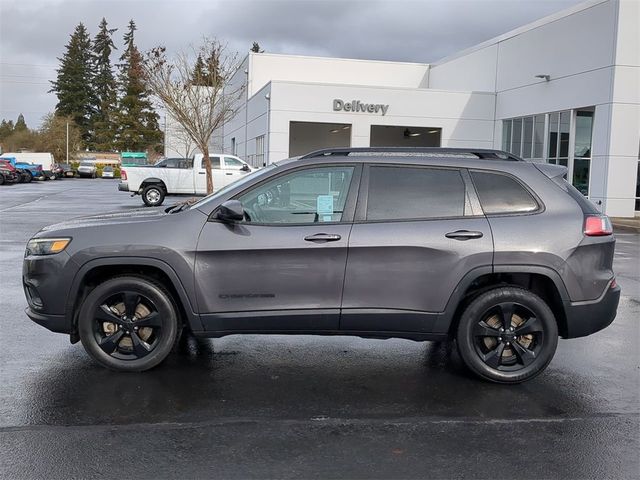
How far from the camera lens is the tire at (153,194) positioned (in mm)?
24252

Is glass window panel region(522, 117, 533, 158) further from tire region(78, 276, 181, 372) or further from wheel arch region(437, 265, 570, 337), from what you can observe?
tire region(78, 276, 181, 372)

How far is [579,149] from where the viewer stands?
24297 mm

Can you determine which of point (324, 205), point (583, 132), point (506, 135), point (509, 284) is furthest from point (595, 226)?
point (506, 135)

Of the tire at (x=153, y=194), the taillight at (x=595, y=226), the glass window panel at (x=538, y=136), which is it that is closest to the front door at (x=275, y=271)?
the taillight at (x=595, y=226)

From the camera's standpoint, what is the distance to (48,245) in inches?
201

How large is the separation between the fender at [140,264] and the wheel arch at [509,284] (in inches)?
76.8

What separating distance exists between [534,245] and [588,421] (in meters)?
1.35

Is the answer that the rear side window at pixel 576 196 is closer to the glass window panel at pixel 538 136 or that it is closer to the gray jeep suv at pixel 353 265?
the gray jeep suv at pixel 353 265

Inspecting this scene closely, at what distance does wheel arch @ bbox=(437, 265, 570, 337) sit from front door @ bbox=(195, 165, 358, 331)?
911 mm

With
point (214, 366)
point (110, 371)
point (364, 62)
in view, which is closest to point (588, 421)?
point (214, 366)

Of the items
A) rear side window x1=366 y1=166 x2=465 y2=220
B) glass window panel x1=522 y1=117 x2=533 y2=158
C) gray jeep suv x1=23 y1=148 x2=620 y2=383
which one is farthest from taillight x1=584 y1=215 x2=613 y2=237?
glass window panel x1=522 y1=117 x2=533 y2=158

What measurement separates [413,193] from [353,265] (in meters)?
0.79

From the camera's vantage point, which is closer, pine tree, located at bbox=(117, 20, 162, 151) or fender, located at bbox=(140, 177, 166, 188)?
fender, located at bbox=(140, 177, 166, 188)

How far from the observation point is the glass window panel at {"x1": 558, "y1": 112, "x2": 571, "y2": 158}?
24906mm
